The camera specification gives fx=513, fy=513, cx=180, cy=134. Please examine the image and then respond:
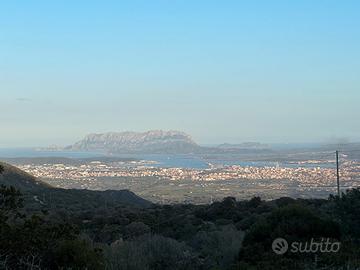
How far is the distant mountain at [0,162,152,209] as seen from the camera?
33.8 meters

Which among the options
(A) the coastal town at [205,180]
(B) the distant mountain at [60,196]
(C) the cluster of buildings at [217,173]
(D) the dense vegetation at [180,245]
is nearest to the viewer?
(D) the dense vegetation at [180,245]

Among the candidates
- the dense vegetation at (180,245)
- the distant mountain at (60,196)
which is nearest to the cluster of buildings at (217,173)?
the distant mountain at (60,196)

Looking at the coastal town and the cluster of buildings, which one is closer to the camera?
the cluster of buildings

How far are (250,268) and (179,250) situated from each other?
7.37 feet

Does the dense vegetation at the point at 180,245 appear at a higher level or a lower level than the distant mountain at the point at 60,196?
higher

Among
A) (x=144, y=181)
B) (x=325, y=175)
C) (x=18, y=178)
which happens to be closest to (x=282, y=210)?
(x=325, y=175)

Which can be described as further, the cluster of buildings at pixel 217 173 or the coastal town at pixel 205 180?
the coastal town at pixel 205 180

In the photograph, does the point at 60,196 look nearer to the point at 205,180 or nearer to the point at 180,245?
the point at 180,245

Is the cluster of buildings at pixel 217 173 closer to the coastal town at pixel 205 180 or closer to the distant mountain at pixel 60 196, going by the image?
the coastal town at pixel 205 180

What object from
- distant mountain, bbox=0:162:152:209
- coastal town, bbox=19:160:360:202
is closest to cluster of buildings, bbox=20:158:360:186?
coastal town, bbox=19:160:360:202

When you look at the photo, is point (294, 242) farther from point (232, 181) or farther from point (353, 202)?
point (232, 181)

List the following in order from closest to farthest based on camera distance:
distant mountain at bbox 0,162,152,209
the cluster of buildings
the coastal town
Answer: distant mountain at bbox 0,162,152,209 < the cluster of buildings < the coastal town

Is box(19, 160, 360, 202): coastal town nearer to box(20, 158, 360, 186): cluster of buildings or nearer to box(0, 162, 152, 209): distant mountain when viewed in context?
box(20, 158, 360, 186): cluster of buildings

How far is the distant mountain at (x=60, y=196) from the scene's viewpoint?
33.8m
